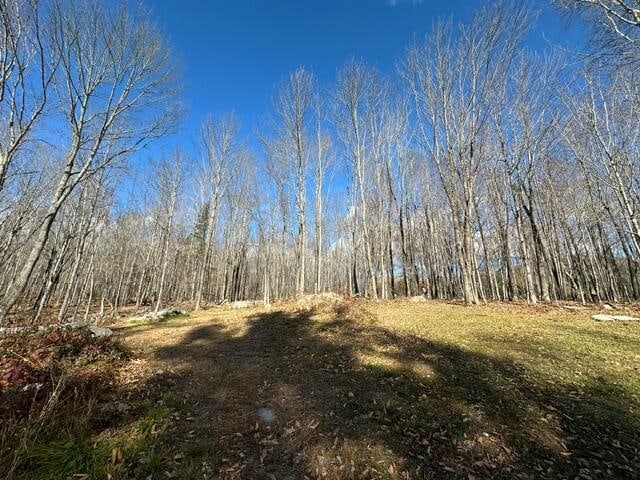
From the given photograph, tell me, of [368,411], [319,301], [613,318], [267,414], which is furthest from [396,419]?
[613,318]

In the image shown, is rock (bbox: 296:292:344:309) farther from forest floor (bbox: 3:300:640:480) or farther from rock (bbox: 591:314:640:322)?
rock (bbox: 591:314:640:322)

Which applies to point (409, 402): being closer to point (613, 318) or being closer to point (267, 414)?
point (267, 414)

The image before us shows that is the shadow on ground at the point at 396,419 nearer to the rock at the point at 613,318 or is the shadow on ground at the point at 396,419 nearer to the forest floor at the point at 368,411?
the forest floor at the point at 368,411

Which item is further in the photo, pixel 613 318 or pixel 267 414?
pixel 613 318

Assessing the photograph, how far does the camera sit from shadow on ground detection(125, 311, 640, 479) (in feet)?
10.6

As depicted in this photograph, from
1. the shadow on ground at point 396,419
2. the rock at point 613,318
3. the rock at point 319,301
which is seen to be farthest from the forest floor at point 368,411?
the rock at point 319,301

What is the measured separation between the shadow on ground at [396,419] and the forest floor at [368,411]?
0.07 ft

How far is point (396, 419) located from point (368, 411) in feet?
1.45

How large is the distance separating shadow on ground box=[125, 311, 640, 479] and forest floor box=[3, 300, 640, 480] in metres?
0.02

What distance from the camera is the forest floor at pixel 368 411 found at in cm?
320

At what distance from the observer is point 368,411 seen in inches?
171

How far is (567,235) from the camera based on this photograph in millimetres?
20359

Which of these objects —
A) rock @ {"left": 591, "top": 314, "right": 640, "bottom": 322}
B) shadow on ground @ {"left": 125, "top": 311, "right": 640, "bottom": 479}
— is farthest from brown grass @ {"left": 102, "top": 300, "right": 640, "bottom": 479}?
rock @ {"left": 591, "top": 314, "right": 640, "bottom": 322}

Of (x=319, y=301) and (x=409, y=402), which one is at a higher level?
(x=319, y=301)
